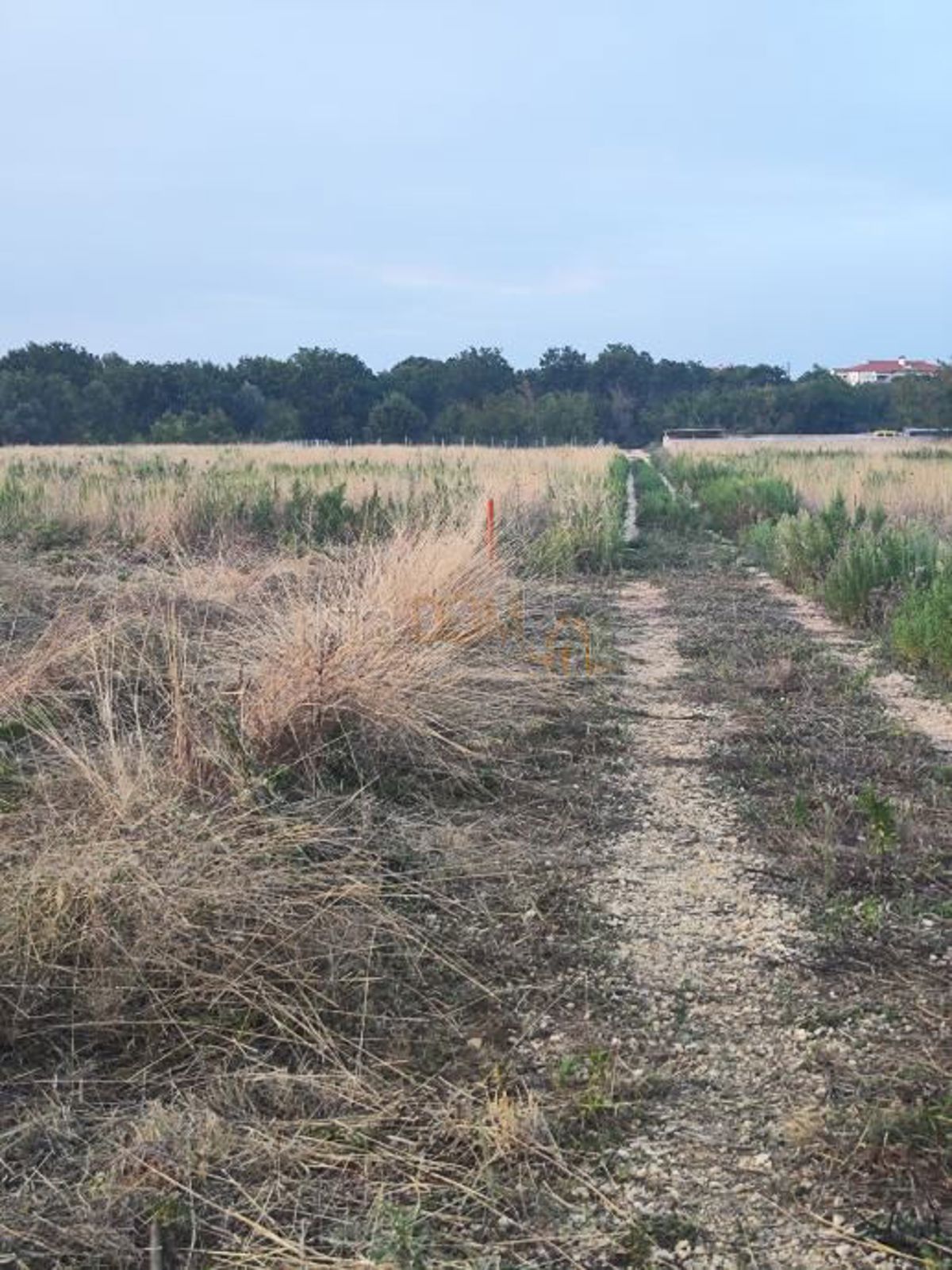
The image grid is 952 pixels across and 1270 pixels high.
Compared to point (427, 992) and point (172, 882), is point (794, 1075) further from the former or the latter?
point (172, 882)

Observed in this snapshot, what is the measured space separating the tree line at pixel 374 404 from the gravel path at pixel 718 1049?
155 ft

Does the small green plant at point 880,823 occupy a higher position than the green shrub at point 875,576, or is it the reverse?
the green shrub at point 875,576

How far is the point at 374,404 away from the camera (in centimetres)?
6794

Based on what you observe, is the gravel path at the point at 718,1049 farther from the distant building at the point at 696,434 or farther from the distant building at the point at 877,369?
the distant building at the point at 877,369

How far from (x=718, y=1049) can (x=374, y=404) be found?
2638 inches

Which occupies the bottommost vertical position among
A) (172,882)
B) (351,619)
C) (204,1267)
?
(204,1267)

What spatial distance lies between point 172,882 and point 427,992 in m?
0.74

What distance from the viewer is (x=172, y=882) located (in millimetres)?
3131

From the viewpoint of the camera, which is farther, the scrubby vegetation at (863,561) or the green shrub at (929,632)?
the scrubby vegetation at (863,561)

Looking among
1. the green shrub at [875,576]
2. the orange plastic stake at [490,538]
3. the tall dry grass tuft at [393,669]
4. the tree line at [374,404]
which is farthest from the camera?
the tree line at [374,404]

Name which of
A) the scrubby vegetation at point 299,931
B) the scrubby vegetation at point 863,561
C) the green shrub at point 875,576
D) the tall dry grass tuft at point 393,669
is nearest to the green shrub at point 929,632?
the scrubby vegetation at point 863,561

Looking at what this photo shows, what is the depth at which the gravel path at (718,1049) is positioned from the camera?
2.16m

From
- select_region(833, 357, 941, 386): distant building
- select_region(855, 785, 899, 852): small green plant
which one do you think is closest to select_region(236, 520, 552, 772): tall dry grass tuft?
select_region(855, 785, 899, 852): small green plant

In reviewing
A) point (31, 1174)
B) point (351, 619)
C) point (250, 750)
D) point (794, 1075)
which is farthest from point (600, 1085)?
point (351, 619)
